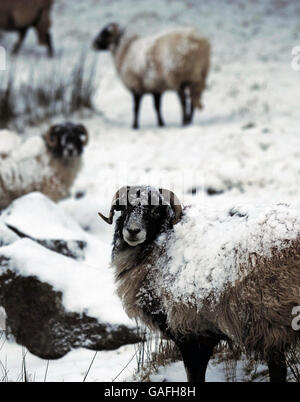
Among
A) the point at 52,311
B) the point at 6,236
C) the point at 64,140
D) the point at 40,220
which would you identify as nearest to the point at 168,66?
the point at 64,140

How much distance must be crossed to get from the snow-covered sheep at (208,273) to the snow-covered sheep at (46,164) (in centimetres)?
383

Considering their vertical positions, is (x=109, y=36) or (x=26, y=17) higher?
(x=26, y=17)

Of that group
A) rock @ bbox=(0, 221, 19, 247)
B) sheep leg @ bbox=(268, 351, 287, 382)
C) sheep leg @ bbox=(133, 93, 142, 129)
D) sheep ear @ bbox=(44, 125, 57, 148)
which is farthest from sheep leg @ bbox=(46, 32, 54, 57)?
sheep leg @ bbox=(268, 351, 287, 382)

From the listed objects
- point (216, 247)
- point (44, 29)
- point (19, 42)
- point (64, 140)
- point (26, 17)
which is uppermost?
point (26, 17)

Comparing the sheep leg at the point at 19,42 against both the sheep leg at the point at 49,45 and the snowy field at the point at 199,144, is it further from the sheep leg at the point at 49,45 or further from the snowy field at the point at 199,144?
the sheep leg at the point at 49,45

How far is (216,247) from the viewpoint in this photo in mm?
3203

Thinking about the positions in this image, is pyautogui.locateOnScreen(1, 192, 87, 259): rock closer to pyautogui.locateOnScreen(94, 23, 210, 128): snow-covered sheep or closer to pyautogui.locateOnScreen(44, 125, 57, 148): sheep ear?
pyautogui.locateOnScreen(44, 125, 57, 148): sheep ear

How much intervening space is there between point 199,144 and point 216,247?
6070 mm

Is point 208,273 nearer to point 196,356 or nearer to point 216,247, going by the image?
point 216,247

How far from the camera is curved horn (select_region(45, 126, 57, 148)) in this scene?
7324mm

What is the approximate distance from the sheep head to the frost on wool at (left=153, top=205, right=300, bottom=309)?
0.08m

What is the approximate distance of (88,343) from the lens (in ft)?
14.5

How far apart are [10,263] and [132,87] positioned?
6.40 m

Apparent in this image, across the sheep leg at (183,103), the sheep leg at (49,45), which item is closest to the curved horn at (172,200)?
the sheep leg at (183,103)
